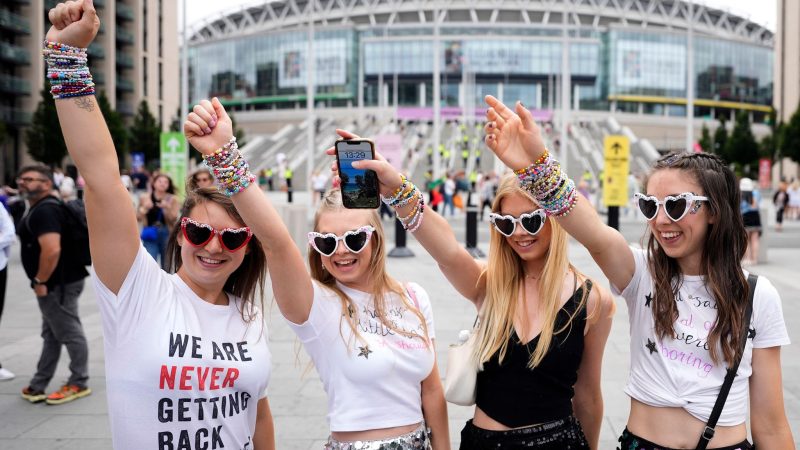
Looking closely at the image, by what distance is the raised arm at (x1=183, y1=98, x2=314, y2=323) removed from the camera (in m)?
2.04

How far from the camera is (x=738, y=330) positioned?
2293 millimetres

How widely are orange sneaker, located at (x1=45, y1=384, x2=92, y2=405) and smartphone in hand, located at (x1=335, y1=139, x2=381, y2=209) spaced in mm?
4435

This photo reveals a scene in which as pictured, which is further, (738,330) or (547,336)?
(547,336)

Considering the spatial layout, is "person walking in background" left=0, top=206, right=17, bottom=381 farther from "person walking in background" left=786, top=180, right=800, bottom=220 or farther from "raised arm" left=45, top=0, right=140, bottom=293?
"person walking in background" left=786, top=180, right=800, bottom=220

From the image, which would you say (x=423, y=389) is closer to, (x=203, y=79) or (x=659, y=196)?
(x=659, y=196)

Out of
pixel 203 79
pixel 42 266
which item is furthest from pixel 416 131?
pixel 42 266

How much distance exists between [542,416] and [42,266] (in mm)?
4738

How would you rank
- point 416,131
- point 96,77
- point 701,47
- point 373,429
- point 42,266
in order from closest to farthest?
point 373,429
point 42,266
point 96,77
point 416,131
point 701,47

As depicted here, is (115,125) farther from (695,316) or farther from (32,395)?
(695,316)

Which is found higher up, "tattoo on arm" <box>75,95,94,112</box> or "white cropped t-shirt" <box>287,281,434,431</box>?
"tattoo on arm" <box>75,95,94,112</box>

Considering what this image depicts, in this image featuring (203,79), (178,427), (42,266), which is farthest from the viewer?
(203,79)

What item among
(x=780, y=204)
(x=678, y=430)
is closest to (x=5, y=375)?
(x=678, y=430)

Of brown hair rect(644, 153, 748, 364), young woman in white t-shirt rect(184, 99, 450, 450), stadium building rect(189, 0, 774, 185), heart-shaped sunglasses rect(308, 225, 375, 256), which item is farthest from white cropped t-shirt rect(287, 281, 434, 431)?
stadium building rect(189, 0, 774, 185)

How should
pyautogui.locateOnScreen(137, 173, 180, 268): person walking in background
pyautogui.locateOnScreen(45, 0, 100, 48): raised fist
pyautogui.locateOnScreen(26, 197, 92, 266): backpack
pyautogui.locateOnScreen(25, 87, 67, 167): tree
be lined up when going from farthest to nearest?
1. pyautogui.locateOnScreen(25, 87, 67, 167): tree
2. pyautogui.locateOnScreen(137, 173, 180, 268): person walking in background
3. pyautogui.locateOnScreen(26, 197, 92, 266): backpack
4. pyautogui.locateOnScreen(45, 0, 100, 48): raised fist
